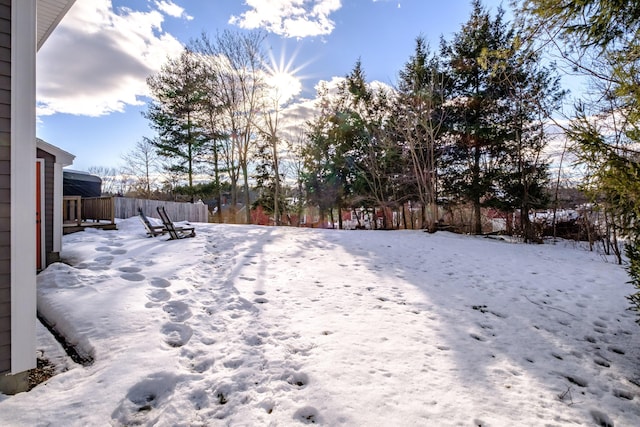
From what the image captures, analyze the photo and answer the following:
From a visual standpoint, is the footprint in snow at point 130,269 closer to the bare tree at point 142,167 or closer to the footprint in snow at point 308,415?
the footprint in snow at point 308,415

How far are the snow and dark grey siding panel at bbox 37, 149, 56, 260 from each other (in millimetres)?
487

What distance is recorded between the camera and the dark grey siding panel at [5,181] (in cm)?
234

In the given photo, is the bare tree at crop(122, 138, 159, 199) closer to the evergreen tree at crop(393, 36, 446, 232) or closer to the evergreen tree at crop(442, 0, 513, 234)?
the evergreen tree at crop(393, 36, 446, 232)

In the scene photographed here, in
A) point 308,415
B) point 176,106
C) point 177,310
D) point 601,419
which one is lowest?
point 601,419

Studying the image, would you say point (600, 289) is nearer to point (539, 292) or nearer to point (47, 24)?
point (539, 292)

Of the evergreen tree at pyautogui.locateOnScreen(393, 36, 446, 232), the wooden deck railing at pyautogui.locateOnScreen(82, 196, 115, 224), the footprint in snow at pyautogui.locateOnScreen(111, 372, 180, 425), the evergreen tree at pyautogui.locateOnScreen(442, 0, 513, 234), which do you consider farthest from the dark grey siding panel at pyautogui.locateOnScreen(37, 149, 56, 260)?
the evergreen tree at pyautogui.locateOnScreen(442, 0, 513, 234)

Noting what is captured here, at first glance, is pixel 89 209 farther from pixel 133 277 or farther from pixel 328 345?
pixel 328 345

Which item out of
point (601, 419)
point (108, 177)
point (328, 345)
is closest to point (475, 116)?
point (601, 419)

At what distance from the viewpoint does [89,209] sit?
34.7 ft

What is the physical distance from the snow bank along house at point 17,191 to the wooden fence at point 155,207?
39.6ft

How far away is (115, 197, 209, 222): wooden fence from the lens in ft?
42.9

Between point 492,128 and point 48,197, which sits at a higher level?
point 492,128

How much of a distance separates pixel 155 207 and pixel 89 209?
4.07 metres

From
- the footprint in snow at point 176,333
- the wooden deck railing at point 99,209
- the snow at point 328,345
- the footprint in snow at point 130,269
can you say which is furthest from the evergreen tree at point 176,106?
the footprint in snow at point 176,333
